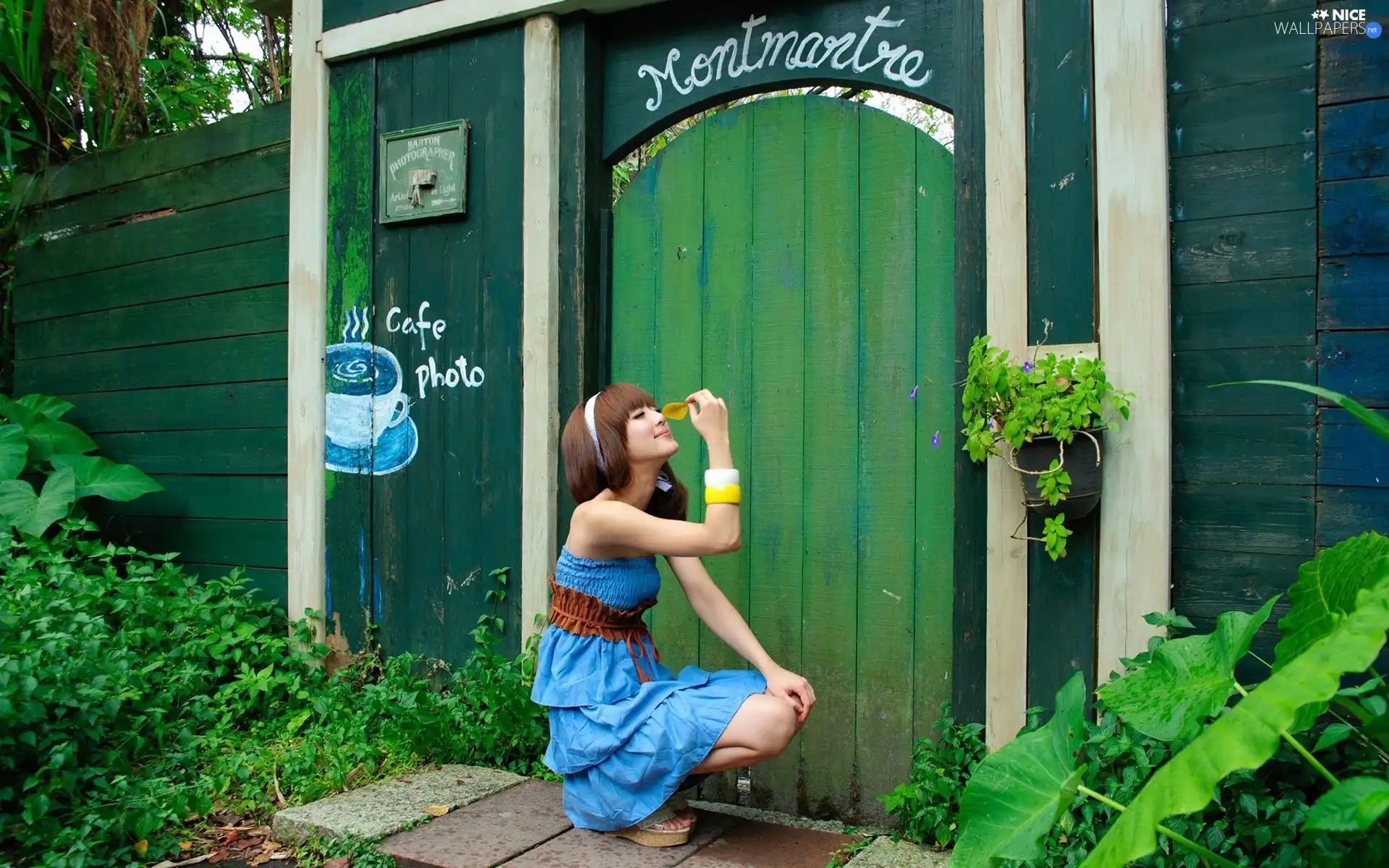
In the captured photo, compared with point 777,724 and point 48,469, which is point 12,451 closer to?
point 48,469

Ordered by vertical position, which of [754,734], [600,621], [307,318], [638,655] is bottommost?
[754,734]

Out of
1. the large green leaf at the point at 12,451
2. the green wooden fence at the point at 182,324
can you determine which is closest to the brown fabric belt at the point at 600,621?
the green wooden fence at the point at 182,324

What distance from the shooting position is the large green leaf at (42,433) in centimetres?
454

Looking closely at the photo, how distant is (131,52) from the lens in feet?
16.8

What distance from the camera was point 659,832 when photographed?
2.57 metres

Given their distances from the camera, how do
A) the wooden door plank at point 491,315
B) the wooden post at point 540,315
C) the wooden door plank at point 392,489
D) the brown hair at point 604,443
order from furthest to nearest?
1. the wooden door plank at point 392,489
2. the wooden door plank at point 491,315
3. the wooden post at point 540,315
4. the brown hair at point 604,443

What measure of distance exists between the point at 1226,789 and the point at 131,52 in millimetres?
5773

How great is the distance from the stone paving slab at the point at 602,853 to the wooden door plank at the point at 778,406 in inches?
24.3

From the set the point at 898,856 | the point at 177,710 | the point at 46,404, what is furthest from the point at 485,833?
the point at 46,404

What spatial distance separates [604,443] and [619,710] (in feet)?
2.29

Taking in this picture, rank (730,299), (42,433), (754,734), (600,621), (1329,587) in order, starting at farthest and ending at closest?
1. (42,433)
2. (730,299)
3. (600,621)
4. (754,734)
5. (1329,587)

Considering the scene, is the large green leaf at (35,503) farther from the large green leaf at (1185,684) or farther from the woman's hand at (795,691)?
the large green leaf at (1185,684)

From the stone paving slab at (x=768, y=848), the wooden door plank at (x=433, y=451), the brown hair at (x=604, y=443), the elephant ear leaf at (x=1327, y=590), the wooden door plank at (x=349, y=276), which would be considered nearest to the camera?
the elephant ear leaf at (x=1327, y=590)

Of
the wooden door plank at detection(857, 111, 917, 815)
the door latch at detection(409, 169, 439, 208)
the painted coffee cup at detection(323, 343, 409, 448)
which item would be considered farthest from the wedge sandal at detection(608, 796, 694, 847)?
the door latch at detection(409, 169, 439, 208)
